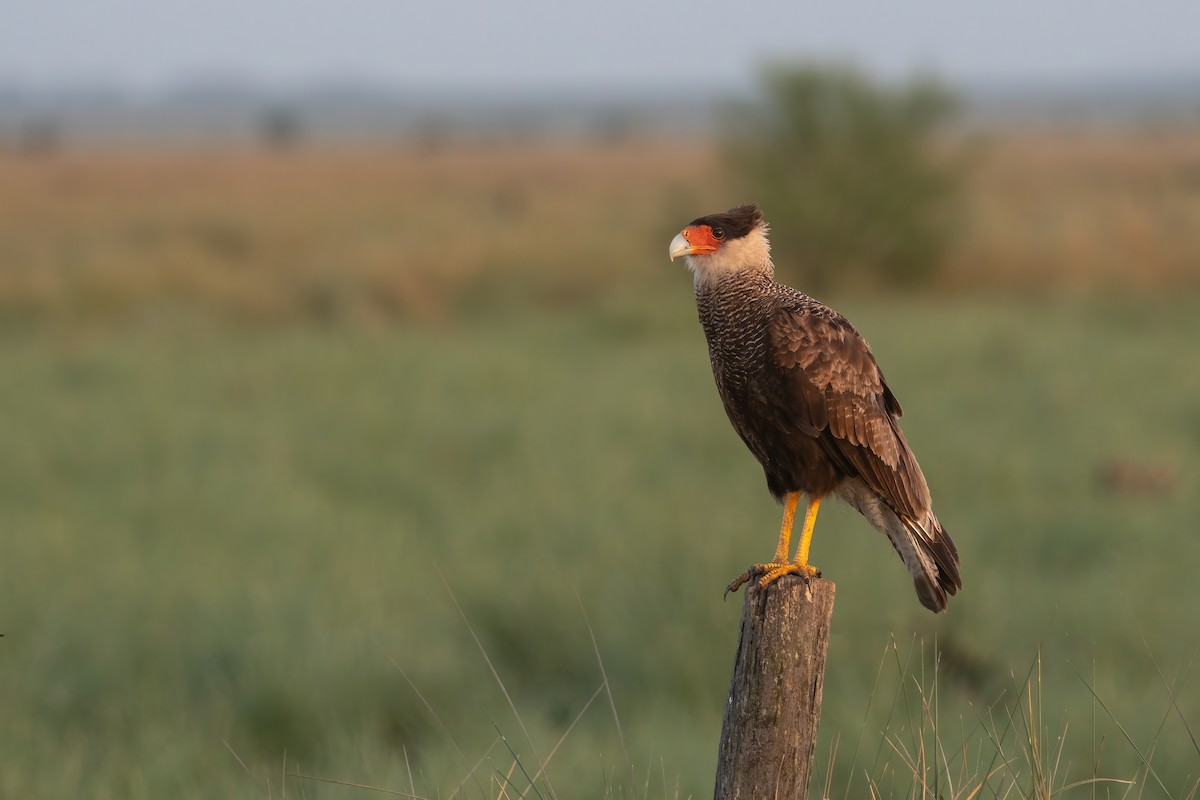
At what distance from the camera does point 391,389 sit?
37.1 ft

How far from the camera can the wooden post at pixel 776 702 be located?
8.04 ft

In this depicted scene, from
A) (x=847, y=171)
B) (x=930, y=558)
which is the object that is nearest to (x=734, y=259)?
(x=930, y=558)

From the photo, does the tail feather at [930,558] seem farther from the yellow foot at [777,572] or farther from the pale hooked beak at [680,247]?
the pale hooked beak at [680,247]

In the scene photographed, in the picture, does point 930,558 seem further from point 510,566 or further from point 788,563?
point 510,566

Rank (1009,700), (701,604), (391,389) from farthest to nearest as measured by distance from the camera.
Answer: (391,389), (701,604), (1009,700)

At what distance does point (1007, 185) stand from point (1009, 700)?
29348 millimetres

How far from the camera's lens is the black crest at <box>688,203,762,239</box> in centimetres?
267

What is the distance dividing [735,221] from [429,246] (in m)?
16.9

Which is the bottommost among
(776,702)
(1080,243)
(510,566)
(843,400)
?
(1080,243)

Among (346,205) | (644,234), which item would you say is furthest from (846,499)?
(346,205)

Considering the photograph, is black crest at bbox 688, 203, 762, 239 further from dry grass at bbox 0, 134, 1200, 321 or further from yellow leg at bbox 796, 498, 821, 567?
dry grass at bbox 0, 134, 1200, 321

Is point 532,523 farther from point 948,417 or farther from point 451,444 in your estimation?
point 948,417

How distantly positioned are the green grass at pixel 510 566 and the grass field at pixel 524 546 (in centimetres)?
3

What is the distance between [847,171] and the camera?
59.2 ft
